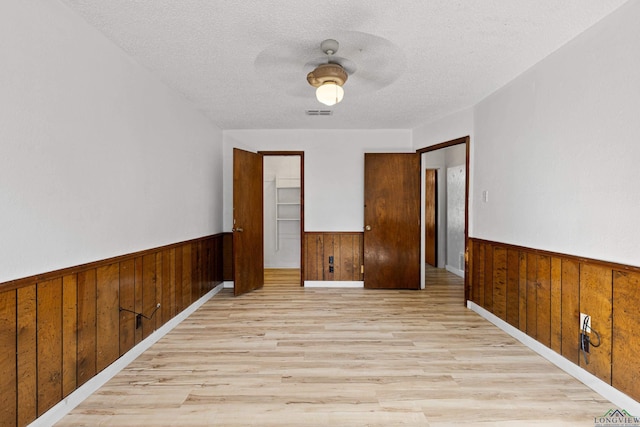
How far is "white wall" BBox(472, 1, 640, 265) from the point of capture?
1.84m

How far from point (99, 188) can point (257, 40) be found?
4.65ft

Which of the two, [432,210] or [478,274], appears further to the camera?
[432,210]

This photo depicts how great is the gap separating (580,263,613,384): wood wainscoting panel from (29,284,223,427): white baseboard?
3122mm

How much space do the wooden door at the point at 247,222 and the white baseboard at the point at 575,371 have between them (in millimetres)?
2921

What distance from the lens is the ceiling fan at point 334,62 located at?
2.25 meters

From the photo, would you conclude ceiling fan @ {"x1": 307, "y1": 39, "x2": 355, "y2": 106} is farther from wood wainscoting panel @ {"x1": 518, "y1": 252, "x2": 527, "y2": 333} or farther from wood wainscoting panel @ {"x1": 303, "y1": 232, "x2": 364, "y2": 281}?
wood wainscoting panel @ {"x1": 303, "y1": 232, "x2": 364, "y2": 281}

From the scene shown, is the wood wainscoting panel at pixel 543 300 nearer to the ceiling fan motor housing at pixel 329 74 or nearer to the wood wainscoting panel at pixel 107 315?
the ceiling fan motor housing at pixel 329 74

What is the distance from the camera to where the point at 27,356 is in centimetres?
158

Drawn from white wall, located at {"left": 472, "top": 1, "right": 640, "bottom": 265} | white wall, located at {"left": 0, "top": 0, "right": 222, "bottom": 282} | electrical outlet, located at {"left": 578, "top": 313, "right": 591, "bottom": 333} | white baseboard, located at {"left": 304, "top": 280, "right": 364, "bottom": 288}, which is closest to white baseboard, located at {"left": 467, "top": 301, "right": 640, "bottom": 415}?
electrical outlet, located at {"left": 578, "top": 313, "right": 591, "bottom": 333}

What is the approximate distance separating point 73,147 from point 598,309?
3.30 m

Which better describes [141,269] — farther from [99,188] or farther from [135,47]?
[135,47]

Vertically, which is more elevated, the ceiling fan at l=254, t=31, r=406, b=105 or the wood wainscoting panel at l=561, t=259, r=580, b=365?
the ceiling fan at l=254, t=31, r=406, b=105

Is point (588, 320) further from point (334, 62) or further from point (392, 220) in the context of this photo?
point (392, 220)

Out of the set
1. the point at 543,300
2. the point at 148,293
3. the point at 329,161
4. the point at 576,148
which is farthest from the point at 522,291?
the point at 148,293
